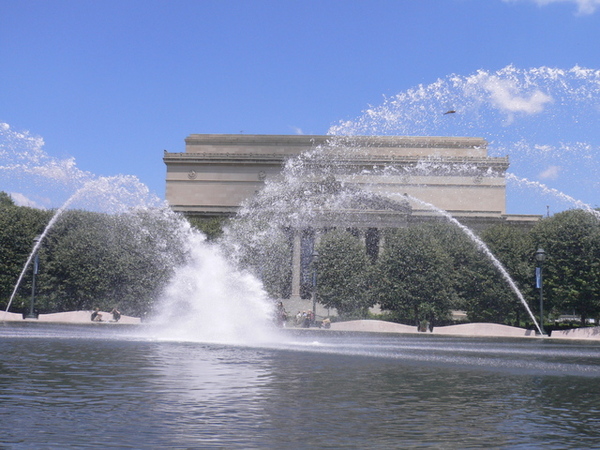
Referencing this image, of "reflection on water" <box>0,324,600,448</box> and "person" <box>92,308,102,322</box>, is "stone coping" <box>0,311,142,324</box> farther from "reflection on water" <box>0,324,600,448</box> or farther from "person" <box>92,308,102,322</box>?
"reflection on water" <box>0,324,600,448</box>

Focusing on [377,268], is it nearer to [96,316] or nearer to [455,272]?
[455,272]

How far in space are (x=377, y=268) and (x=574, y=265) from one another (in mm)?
15661

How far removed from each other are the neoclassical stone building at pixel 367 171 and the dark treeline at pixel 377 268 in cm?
1887

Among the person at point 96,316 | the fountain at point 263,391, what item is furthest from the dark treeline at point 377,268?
the fountain at point 263,391

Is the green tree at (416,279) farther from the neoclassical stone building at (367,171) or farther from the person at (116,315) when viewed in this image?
the person at (116,315)

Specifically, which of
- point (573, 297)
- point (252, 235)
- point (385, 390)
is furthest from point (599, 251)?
point (385, 390)

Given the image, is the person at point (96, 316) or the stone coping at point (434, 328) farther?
the person at point (96, 316)

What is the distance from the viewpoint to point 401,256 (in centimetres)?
6284

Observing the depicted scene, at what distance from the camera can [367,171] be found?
89625mm

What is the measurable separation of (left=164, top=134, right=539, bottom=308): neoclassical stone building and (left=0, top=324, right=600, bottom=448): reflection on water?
63531 millimetres

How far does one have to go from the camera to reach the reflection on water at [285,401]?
34.5 ft

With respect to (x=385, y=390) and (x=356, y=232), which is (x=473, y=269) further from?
(x=385, y=390)

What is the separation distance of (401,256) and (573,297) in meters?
13.8

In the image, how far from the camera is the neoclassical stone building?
3562 inches
